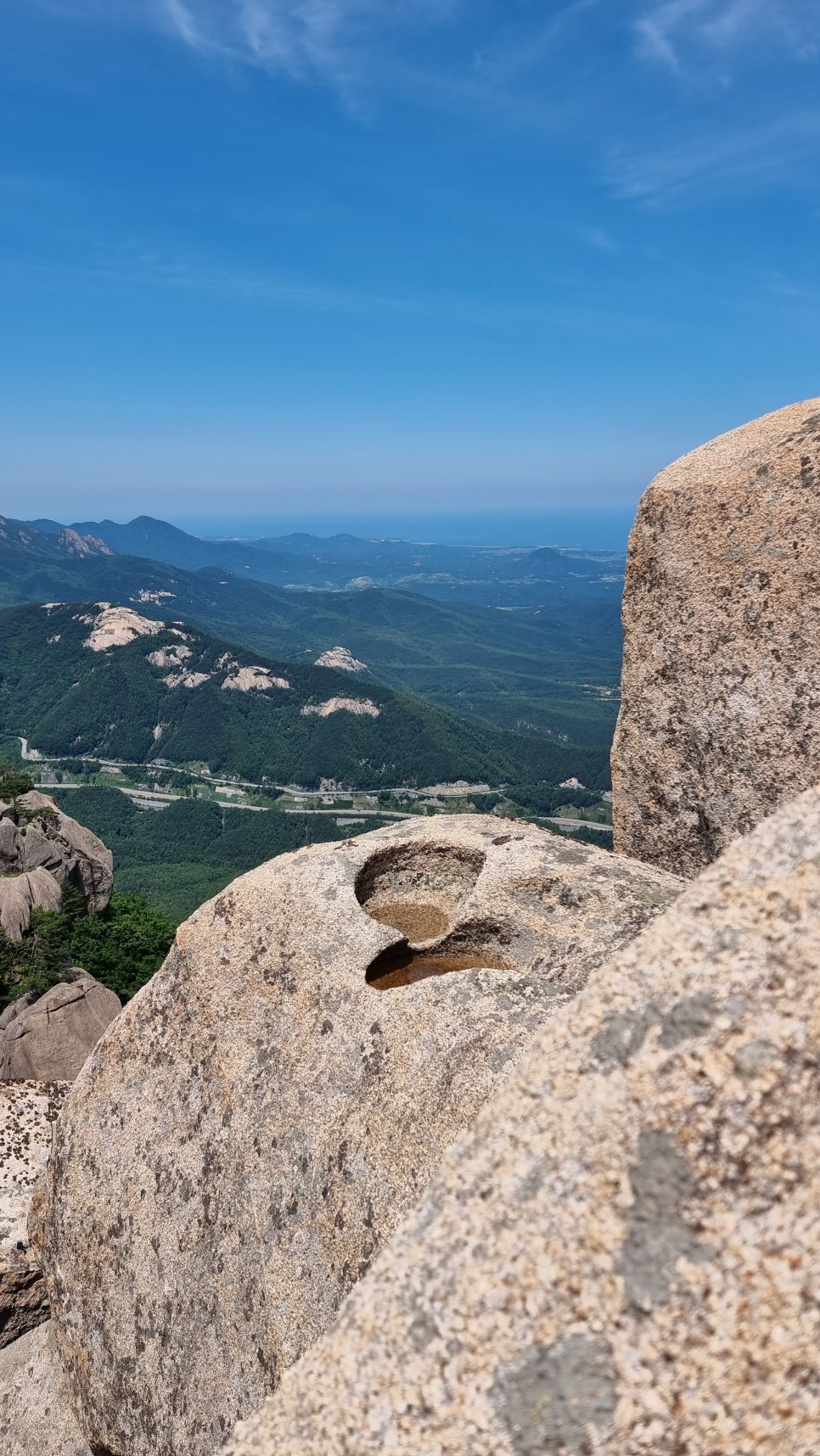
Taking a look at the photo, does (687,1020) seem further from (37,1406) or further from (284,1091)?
(37,1406)

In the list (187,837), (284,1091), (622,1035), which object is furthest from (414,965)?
(187,837)

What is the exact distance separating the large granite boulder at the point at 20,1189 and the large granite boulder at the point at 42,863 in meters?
24.9

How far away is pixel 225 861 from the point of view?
149375 millimetres

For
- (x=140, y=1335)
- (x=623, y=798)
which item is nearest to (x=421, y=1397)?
(x=140, y=1335)

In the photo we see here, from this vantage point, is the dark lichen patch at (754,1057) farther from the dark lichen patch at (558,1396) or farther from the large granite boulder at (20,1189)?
the large granite boulder at (20,1189)

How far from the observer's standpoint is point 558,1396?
3719 millimetres

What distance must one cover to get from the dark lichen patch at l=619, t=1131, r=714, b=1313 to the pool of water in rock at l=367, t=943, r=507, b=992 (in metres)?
6.60

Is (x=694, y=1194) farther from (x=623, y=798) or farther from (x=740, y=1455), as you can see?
(x=623, y=798)

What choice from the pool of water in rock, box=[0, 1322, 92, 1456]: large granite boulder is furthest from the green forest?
the pool of water in rock

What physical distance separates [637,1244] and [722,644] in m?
8.70

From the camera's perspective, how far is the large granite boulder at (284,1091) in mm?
9000

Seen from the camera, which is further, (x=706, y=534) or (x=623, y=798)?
(x=623, y=798)

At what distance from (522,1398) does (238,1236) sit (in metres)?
A: 7.15

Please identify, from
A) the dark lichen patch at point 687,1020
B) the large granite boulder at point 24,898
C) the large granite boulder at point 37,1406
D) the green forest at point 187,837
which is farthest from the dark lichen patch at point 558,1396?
the green forest at point 187,837
